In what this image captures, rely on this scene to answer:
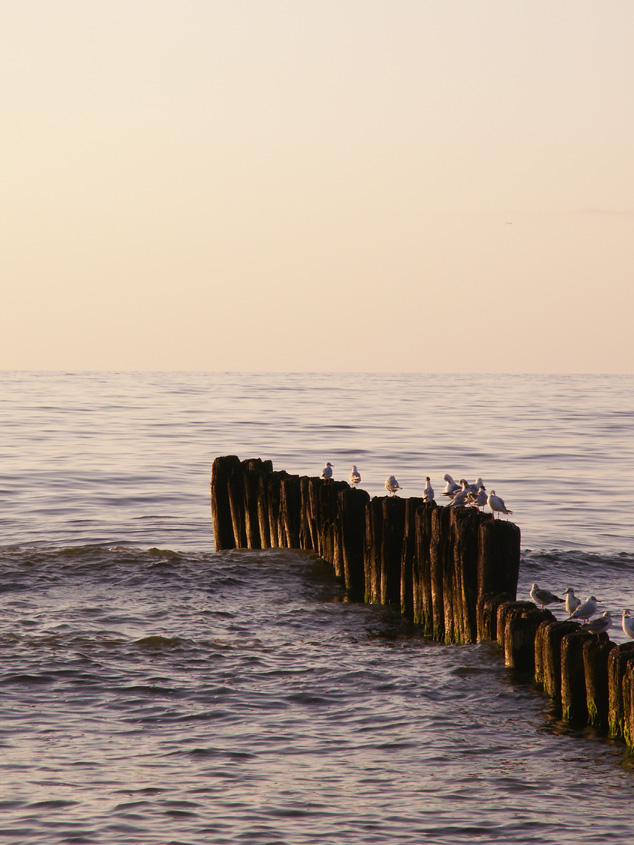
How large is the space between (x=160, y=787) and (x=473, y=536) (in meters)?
4.49

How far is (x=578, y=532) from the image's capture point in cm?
2023

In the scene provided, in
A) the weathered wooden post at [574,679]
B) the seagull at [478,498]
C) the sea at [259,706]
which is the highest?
the seagull at [478,498]

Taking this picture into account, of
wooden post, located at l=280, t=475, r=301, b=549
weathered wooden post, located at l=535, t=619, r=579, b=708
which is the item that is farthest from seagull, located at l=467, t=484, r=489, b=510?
weathered wooden post, located at l=535, t=619, r=579, b=708

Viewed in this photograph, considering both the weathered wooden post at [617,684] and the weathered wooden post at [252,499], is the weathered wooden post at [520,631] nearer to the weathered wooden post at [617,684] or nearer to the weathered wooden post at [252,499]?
the weathered wooden post at [617,684]

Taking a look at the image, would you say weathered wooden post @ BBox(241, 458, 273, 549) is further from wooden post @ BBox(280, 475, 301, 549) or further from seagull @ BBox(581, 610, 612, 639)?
seagull @ BBox(581, 610, 612, 639)

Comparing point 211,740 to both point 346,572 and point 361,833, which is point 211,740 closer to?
point 361,833

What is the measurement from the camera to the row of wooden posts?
28.3 ft

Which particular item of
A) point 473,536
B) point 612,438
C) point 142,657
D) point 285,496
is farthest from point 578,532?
point 612,438

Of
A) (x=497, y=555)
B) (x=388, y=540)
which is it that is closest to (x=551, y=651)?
(x=497, y=555)

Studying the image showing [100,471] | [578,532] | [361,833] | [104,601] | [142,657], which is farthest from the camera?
[100,471]

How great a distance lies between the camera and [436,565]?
38.3 ft

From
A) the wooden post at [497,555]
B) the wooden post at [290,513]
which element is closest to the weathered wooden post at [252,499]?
the wooden post at [290,513]

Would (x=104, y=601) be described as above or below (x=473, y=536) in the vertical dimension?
below

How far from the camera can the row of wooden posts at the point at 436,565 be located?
8625mm
